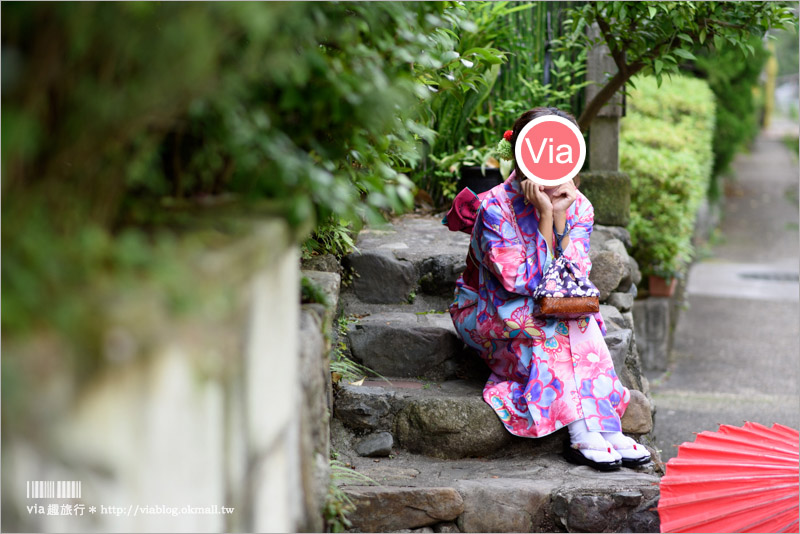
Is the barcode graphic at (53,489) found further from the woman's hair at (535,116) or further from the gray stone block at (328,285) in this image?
the woman's hair at (535,116)

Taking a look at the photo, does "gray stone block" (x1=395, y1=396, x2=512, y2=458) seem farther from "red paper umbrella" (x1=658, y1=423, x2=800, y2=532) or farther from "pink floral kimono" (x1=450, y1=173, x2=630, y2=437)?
"red paper umbrella" (x1=658, y1=423, x2=800, y2=532)

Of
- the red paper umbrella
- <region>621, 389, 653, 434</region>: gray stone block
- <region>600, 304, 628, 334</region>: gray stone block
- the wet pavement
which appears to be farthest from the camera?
the wet pavement

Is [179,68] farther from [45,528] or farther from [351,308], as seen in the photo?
[351,308]

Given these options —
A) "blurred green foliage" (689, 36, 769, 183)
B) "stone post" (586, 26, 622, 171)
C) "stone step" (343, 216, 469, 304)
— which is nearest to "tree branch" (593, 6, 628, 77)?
"stone post" (586, 26, 622, 171)

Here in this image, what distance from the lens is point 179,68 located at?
43.4 inches

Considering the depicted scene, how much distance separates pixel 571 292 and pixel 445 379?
2.38 feet

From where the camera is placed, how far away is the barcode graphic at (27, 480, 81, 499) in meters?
1.09

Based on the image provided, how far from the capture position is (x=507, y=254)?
2.97 m

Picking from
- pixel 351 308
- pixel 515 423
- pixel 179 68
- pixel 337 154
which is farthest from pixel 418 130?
pixel 351 308

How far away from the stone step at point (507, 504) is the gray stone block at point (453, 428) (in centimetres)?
23

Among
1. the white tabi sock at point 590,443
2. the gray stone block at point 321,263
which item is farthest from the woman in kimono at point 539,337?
the gray stone block at point 321,263

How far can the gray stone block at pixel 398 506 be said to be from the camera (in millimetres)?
2477

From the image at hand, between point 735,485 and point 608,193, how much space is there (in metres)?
2.67

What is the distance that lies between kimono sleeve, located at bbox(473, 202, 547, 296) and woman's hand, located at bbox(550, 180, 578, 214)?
17cm
